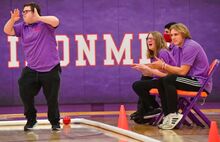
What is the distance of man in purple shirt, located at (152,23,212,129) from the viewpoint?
6066 millimetres

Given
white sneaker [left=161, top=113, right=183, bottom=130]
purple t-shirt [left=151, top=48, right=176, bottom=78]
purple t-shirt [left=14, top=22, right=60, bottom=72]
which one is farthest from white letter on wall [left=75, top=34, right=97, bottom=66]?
white sneaker [left=161, top=113, right=183, bottom=130]

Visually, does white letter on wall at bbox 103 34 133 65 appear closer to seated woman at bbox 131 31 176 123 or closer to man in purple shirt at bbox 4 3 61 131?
seated woman at bbox 131 31 176 123

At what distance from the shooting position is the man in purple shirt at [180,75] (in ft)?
19.9

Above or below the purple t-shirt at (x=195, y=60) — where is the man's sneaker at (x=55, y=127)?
below

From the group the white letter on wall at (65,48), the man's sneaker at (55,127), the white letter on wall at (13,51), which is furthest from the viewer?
the white letter on wall at (65,48)

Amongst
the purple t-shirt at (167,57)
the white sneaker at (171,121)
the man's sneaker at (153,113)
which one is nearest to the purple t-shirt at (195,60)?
the purple t-shirt at (167,57)

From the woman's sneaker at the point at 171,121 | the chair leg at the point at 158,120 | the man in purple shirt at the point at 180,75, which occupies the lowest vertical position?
the chair leg at the point at 158,120

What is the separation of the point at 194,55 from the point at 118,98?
→ 5.20 meters

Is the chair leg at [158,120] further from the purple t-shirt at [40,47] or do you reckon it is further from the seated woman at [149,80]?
the purple t-shirt at [40,47]

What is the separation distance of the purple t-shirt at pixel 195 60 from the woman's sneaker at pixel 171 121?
0.50 meters

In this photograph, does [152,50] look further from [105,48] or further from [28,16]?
[105,48]

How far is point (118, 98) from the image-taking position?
36.8ft

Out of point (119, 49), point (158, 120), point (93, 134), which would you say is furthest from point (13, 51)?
point (93, 134)

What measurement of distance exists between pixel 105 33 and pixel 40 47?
520 centimetres
